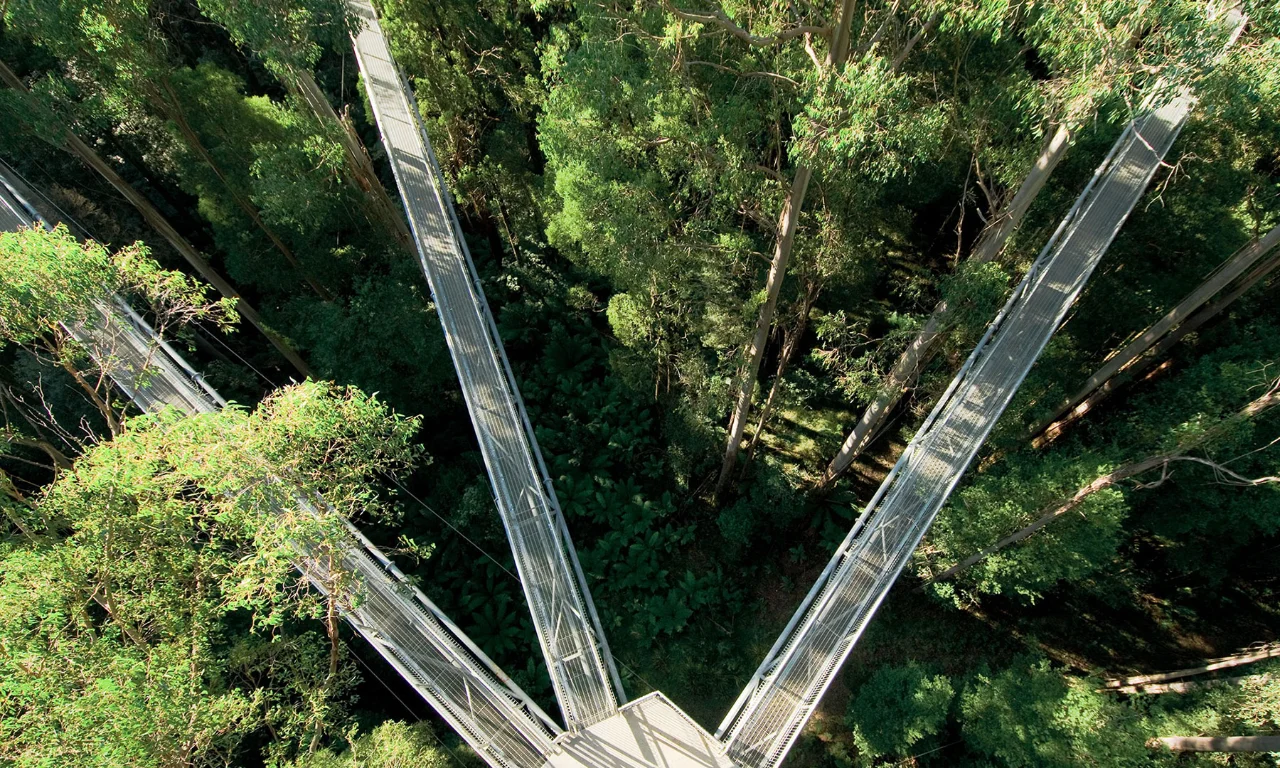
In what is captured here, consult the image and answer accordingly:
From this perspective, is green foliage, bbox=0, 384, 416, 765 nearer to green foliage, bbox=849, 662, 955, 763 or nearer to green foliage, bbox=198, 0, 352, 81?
green foliage, bbox=198, 0, 352, 81

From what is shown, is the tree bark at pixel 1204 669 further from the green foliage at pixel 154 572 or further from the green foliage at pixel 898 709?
the green foliage at pixel 154 572

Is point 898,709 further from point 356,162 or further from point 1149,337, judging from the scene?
point 356,162

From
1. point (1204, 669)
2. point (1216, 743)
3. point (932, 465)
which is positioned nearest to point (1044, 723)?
point (1216, 743)

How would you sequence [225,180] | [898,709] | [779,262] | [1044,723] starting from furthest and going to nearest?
[225,180]
[898,709]
[1044,723]
[779,262]

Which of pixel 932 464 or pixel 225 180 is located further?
pixel 225 180

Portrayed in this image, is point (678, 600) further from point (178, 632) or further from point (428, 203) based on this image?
point (428, 203)

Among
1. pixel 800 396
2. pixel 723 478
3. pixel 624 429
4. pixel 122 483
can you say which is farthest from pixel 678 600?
pixel 122 483

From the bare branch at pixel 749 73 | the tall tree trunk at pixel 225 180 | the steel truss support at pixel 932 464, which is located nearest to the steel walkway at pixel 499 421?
the steel truss support at pixel 932 464

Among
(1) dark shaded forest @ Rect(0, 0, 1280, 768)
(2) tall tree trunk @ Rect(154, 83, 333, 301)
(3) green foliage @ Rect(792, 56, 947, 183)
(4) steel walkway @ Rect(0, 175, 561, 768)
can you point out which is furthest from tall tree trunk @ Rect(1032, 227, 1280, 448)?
(2) tall tree trunk @ Rect(154, 83, 333, 301)
